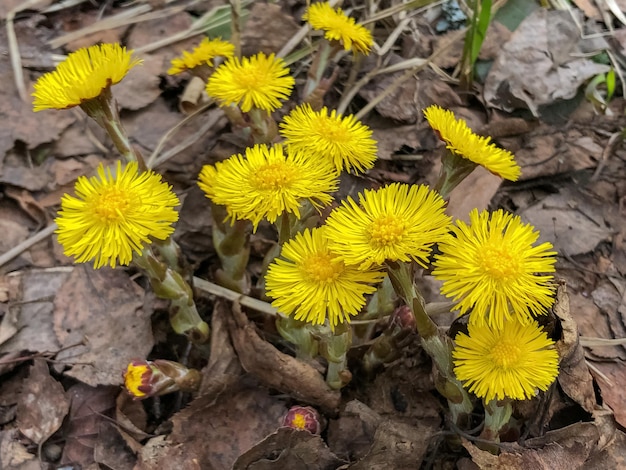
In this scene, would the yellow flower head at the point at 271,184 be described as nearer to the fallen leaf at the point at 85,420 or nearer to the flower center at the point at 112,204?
the flower center at the point at 112,204

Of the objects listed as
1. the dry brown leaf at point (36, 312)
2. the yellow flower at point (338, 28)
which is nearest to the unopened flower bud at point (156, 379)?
the dry brown leaf at point (36, 312)

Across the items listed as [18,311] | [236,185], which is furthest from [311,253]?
[18,311]

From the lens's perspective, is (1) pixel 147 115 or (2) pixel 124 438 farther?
(1) pixel 147 115

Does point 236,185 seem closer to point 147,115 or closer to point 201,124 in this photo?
point 201,124

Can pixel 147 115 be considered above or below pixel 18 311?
above

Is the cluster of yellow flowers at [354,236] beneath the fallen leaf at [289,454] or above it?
above

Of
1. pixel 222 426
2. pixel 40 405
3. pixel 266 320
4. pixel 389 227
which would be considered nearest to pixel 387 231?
pixel 389 227

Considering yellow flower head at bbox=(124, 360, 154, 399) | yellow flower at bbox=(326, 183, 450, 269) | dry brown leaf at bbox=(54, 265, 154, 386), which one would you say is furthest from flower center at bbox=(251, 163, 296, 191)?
dry brown leaf at bbox=(54, 265, 154, 386)
